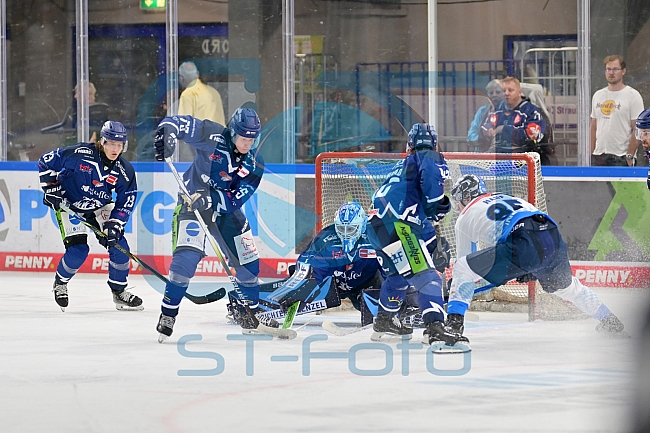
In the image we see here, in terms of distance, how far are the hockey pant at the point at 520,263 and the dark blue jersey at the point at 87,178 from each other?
2.49 m

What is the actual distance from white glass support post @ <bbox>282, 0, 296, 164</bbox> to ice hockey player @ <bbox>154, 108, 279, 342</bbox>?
2560mm

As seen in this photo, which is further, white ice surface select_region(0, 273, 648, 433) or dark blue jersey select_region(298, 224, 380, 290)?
dark blue jersey select_region(298, 224, 380, 290)

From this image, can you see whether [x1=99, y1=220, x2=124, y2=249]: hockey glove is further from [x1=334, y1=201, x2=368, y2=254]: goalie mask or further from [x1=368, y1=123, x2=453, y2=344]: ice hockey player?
[x1=368, y1=123, x2=453, y2=344]: ice hockey player

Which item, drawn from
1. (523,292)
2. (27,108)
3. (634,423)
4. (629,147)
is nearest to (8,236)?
(27,108)

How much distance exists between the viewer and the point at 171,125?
5492mm

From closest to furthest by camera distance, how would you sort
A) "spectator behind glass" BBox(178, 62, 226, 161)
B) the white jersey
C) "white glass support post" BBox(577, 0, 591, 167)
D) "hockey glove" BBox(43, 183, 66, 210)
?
the white jersey → "hockey glove" BBox(43, 183, 66, 210) → "white glass support post" BBox(577, 0, 591, 167) → "spectator behind glass" BBox(178, 62, 226, 161)

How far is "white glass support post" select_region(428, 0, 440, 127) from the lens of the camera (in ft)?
26.5

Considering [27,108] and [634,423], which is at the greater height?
[27,108]

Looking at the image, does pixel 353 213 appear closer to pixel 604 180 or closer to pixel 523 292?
pixel 523 292

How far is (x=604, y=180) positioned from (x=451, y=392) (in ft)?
12.9

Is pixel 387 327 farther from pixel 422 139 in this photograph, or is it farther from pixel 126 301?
pixel 126 301

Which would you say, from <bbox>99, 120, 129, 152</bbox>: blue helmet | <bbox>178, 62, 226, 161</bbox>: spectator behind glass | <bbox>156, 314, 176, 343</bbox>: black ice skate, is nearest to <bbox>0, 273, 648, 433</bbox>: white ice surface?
<bbox>156, 314, 176, 343</bbox>: black ice skate

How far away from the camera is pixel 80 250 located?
22.4 feet

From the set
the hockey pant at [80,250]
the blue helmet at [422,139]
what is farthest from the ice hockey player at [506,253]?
the hockey pant at [80,250]
